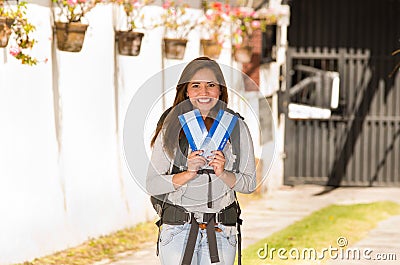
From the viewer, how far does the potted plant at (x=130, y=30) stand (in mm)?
8969

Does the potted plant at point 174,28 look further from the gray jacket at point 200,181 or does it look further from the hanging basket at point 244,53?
the gray jacket at point 200,181

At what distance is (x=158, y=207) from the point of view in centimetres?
419

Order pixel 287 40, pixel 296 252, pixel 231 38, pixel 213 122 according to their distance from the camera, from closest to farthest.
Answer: pixel 213 122
pixel 296 252
pixel 231 38
pixel 287 40

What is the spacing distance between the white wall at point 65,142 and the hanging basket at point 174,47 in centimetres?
13

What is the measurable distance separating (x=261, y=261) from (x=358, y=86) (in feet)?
19.3

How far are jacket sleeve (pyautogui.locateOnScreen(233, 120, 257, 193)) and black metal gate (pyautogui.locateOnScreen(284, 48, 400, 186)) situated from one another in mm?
9065

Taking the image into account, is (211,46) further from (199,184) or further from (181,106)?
(199,184)

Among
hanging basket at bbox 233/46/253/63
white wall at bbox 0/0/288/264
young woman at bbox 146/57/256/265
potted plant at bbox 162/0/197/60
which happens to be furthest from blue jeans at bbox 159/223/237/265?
hanging basket at bbox 233/46/253/63

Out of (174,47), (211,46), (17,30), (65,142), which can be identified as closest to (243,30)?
(211,46)

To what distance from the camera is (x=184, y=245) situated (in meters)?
4.07

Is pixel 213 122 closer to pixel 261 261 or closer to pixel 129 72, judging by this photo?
pixel 261 261

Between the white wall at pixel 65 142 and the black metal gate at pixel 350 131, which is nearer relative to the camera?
the white wall at pixel 65 142

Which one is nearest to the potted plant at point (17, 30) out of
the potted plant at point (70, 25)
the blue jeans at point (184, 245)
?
the potted plant at point (70, 25)

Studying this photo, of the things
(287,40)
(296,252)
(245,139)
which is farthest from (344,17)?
(245,139)
